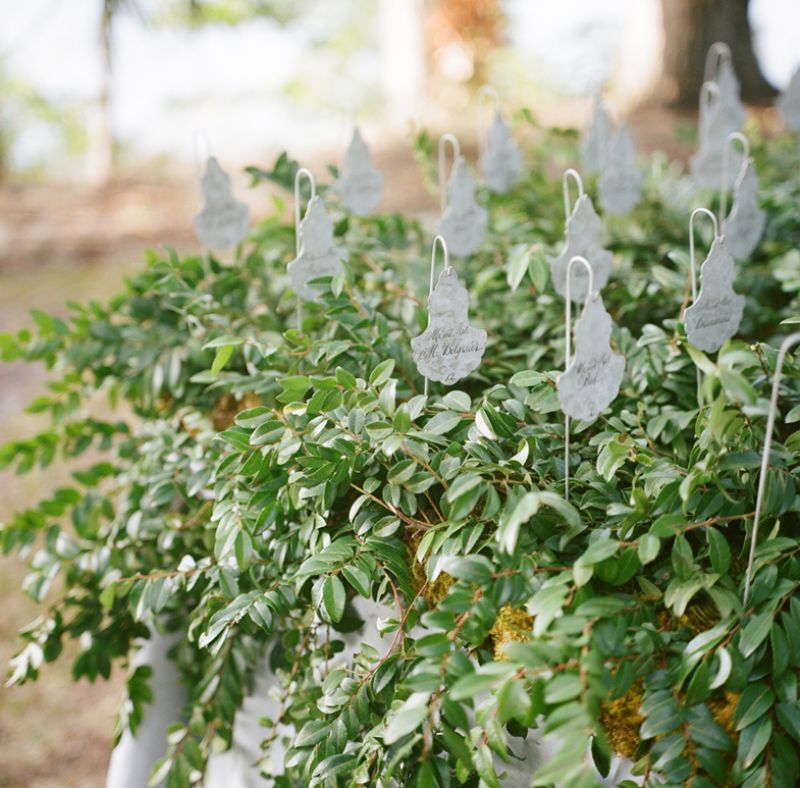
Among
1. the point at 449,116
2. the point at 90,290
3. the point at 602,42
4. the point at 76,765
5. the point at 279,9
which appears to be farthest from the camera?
the point at 602,42

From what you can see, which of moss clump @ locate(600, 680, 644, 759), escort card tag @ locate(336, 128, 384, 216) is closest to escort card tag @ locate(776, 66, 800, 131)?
escort card tag @ locate(336, 128, 384, 216)

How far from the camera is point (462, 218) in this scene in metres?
1.46

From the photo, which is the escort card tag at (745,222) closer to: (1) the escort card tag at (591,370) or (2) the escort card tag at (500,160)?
(2) the escort card tag at (500,160)

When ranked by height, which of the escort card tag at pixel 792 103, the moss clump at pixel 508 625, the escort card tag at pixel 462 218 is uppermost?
the escort card tag at pixel 792 103

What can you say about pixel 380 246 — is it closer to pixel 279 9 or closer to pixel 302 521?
pixel 302 521

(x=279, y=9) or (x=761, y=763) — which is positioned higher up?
(x=279, y=9)

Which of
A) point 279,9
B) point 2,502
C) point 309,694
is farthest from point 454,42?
Result: point 309,694

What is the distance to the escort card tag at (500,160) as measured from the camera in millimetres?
1726

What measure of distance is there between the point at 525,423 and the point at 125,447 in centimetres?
72

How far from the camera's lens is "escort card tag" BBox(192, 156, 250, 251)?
4.65 feet

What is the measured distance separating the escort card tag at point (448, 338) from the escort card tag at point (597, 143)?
74cm

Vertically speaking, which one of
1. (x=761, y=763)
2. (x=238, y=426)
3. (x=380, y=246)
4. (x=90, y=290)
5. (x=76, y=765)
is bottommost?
(x=76, y=765)

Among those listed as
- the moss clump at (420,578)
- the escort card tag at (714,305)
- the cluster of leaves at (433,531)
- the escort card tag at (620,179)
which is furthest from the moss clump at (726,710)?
the escort card tag at (620,179)

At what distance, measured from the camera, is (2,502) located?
2986 millimetres
